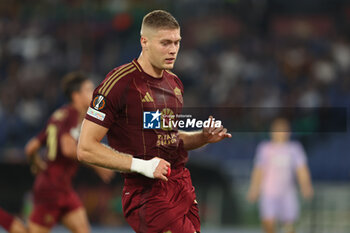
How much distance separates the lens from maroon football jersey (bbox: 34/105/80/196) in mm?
8141

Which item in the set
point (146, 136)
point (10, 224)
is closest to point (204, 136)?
point (146, 136)

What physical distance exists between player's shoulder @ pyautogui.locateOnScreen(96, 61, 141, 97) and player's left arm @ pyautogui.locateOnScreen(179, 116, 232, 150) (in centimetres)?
73

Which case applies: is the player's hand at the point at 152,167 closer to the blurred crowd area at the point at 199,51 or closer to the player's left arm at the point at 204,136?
the player's left arm at the point at 204,136

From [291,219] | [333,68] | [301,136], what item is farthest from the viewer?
[333,68]

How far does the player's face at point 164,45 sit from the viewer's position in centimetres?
466

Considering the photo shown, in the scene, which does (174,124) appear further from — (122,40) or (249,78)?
(122,40)

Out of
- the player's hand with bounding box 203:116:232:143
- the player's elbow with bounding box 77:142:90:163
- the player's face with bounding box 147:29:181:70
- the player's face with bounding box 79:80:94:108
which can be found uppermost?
the player's face with bounding box 79:80:94:108

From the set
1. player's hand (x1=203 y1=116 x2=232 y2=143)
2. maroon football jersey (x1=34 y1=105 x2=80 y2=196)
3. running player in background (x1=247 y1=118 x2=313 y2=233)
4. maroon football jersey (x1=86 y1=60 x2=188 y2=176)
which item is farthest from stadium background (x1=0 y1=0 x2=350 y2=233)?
maroon football jersey (x1=86 y1=60 x2=188 y2=176)

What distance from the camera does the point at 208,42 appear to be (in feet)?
59.8

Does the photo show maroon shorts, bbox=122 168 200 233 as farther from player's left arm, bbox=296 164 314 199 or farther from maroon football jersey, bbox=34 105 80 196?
player's left arm, bbox=296 164 314 199

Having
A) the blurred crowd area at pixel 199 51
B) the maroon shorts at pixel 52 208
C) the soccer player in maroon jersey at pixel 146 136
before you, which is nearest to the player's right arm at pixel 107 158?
the soccer player in maroon jersey at pixel 146 136

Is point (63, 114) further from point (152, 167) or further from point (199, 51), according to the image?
point (199, 51)

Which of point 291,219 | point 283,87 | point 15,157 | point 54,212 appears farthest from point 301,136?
point 54,212

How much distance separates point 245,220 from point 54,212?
6081mm
